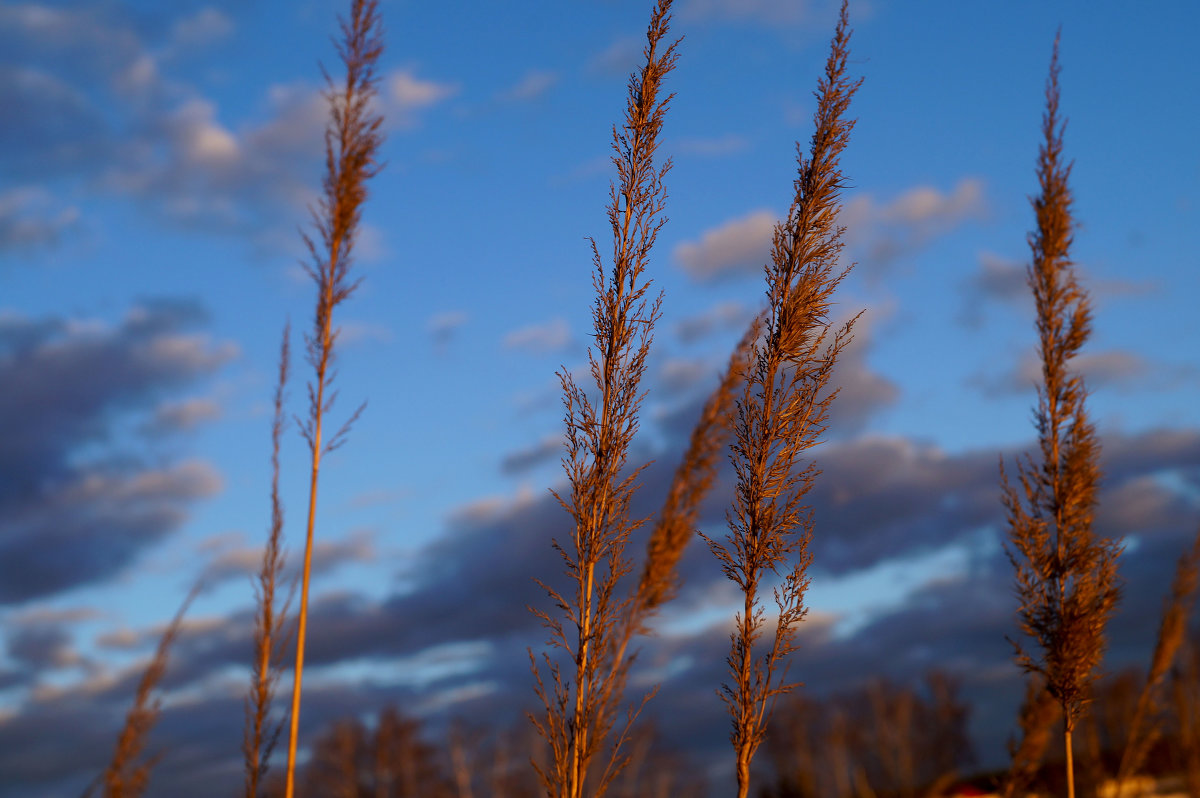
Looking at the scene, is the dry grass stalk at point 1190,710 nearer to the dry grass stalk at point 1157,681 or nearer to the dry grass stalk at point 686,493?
the dry grass stalk at point 1157,681

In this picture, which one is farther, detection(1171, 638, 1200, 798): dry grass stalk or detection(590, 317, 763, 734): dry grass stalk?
detection(1171, 638, 1200, 798): dry grass stalk

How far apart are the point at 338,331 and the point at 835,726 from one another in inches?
1527

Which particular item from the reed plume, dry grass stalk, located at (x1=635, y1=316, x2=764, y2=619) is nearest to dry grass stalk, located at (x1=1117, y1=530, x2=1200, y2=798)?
the reed plume

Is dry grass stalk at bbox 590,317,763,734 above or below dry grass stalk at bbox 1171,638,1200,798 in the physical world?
above

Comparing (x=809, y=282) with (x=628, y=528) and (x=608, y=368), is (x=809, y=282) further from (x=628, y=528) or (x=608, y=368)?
(x=628, y=528)

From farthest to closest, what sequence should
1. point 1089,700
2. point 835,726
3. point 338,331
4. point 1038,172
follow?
point 835,726 → point 1038,172 → point 1089,700 → point 338,331

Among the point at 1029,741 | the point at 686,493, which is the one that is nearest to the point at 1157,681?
the point at 1029,741

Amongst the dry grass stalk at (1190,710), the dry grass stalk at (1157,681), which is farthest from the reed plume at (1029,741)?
the dry grass stalk at (1190,710)

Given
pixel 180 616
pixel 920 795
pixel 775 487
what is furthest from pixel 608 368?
pixel 920 795

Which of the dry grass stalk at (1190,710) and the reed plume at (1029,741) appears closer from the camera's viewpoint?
the reed plume at (1029,741)

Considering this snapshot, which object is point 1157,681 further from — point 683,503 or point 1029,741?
point 683,503

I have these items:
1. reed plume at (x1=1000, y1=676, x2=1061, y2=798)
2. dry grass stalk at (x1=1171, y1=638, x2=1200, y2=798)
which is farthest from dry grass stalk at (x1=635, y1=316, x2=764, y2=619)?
dry grass stalk at (x1=1171, y1=638, x2=1200, y2=798)

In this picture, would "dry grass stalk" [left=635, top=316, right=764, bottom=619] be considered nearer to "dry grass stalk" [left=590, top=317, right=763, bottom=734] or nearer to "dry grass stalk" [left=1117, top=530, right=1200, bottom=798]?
"dry grass stalk" [left=590, top=317, right=763, bottom=734]

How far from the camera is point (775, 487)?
6.25 meters
